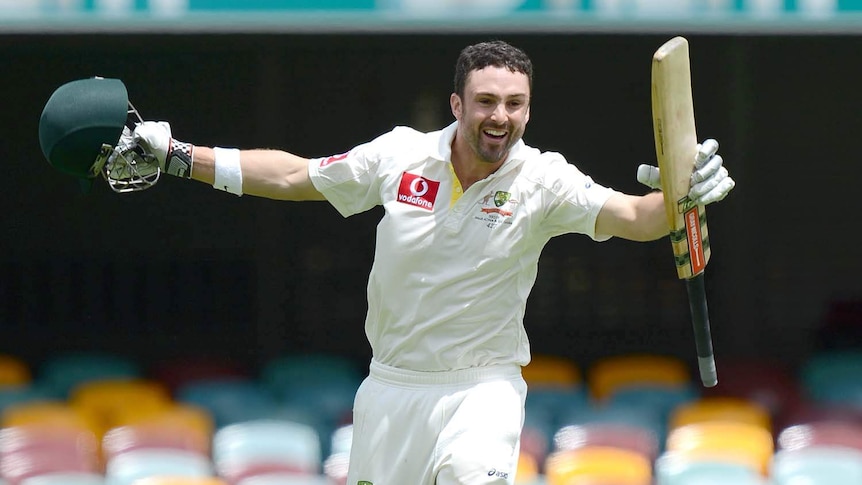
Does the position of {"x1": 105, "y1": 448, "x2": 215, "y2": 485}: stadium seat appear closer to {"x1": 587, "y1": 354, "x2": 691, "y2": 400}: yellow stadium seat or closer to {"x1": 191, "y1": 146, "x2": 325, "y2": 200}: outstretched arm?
{"x1": 191, "y1": 146, "x2": 325, "y2": 200}: outstretched arm

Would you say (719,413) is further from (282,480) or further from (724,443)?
(282,480)

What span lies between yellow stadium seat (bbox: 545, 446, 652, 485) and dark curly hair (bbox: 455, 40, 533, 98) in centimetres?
198

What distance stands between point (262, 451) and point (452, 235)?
208 cm

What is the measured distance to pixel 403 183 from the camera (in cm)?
372

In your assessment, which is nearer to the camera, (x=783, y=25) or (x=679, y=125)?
(x=679, y=125)

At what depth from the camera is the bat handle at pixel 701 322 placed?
3764 millimetres

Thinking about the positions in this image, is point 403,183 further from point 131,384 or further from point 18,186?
point 18,186

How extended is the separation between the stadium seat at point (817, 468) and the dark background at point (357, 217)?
2.57 m

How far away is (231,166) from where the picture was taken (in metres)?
3.71

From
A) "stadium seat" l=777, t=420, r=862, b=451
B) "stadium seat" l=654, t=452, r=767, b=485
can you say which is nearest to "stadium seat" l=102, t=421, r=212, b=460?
"stadium seat" l=654, t=452, r=767, b=485

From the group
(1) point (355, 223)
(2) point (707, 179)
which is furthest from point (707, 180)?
(1) point (355, 223)

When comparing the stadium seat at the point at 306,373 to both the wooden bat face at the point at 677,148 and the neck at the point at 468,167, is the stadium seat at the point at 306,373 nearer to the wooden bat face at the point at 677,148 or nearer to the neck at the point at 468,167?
the neck at the point at 468,167

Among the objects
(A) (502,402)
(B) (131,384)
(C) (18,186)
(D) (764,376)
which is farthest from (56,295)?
(A) (502,402)

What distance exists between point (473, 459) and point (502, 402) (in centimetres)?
17
